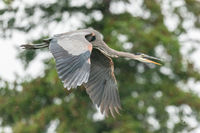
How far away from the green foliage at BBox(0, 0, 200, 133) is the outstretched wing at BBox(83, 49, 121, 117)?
365cm

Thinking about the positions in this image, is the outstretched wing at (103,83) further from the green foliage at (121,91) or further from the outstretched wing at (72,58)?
the green foliage at (121,91)

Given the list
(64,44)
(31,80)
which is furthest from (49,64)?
(64,44)

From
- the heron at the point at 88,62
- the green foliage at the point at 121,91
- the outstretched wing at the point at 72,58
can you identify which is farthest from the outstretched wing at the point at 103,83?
the green foliage at the point at 121,91

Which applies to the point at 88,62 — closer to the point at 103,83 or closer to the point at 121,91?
the point at 103,83

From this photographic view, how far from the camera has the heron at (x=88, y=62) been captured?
7.11m

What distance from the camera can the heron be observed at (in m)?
7.11

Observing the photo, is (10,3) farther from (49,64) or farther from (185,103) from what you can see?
(185,103)

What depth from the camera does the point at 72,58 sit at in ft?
23.9

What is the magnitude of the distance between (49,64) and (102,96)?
14.3 ft

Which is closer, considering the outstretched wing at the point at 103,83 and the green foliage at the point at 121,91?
the outstretched wing at the point at 103,83

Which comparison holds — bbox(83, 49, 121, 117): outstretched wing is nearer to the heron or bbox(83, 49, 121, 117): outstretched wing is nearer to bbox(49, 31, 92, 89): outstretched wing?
the heron

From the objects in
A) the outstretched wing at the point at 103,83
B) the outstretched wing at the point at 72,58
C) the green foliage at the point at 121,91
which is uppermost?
the outstretched wing at the point at 72,58

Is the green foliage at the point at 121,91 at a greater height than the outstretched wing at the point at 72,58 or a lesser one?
lesser

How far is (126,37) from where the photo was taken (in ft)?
40.8
